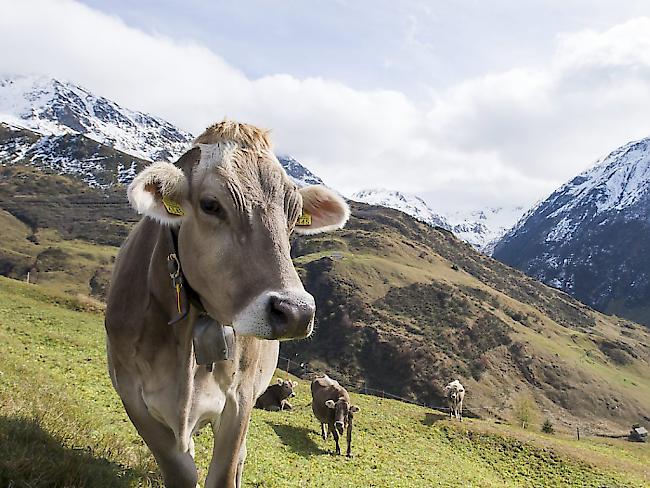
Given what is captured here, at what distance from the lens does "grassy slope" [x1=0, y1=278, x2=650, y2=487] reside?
5.73 metres

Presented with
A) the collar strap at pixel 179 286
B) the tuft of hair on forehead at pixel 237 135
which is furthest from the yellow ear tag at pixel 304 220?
the collar strap at pixel 179 286

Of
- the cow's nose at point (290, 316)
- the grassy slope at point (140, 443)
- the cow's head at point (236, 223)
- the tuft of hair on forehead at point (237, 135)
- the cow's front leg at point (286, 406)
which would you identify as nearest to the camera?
the cow's nose at point (290, 316)

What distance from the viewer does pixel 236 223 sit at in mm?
3678

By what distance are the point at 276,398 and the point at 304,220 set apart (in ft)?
77.9

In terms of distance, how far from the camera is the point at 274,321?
3295 millimetres

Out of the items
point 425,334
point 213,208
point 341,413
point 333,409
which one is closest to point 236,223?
point 213,208

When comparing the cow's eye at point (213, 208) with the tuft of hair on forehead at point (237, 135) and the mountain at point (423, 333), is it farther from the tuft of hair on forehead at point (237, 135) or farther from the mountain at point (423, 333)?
the mountain at point (423, 333)

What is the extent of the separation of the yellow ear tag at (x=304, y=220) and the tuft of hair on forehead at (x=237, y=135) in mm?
650

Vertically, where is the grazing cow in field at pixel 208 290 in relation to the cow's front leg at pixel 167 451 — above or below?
above

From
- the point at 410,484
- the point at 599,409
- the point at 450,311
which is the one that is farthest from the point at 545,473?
the point at 450,311

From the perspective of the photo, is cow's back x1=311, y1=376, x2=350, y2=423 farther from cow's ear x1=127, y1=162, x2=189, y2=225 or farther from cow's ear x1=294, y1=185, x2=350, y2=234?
cow's ear x1=127, y1=162, x2=189, y2=225

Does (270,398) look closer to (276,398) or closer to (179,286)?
(276,398)

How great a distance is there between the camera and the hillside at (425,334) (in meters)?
91.1

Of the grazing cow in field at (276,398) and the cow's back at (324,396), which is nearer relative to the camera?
the cow's back at (324,396)
